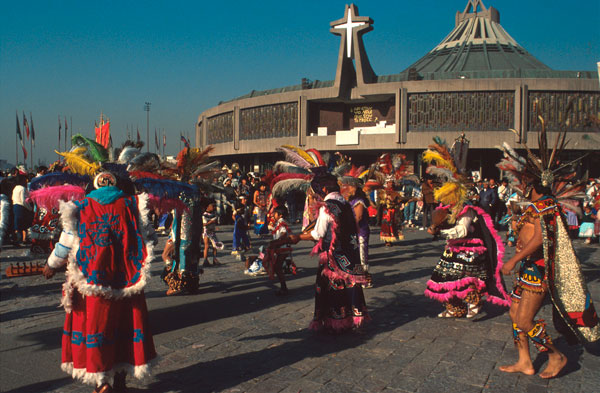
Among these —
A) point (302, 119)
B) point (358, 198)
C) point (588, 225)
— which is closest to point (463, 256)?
point (358, 198)

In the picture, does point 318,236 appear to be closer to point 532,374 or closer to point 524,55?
point 532,374

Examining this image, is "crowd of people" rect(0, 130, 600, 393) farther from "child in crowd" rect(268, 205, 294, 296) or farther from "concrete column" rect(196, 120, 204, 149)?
"concrete column" rect(196, 120, 204, 149)

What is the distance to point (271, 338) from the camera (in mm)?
5223

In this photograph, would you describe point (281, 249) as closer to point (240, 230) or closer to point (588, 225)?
point (240, 230)

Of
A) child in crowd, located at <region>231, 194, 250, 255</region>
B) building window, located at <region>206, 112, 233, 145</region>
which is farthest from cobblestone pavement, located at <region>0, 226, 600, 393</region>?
building window, located at <region>206, 112, 233, 145</region>

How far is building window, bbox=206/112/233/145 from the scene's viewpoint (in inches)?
1747

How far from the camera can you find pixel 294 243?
5.10 metres

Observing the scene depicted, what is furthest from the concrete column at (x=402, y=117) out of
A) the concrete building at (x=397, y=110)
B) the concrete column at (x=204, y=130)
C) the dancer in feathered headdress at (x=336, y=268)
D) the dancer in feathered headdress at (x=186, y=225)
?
the dancer in feathered headdress at (x=336, y=268)

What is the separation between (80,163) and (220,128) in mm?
41957

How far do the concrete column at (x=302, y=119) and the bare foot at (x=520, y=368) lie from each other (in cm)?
3470

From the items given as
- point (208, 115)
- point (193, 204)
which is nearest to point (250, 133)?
point (208, 115)

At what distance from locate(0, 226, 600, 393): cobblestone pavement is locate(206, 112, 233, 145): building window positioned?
37393 mm

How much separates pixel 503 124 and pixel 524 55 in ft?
77.1

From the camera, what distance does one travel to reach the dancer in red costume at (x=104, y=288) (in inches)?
138
